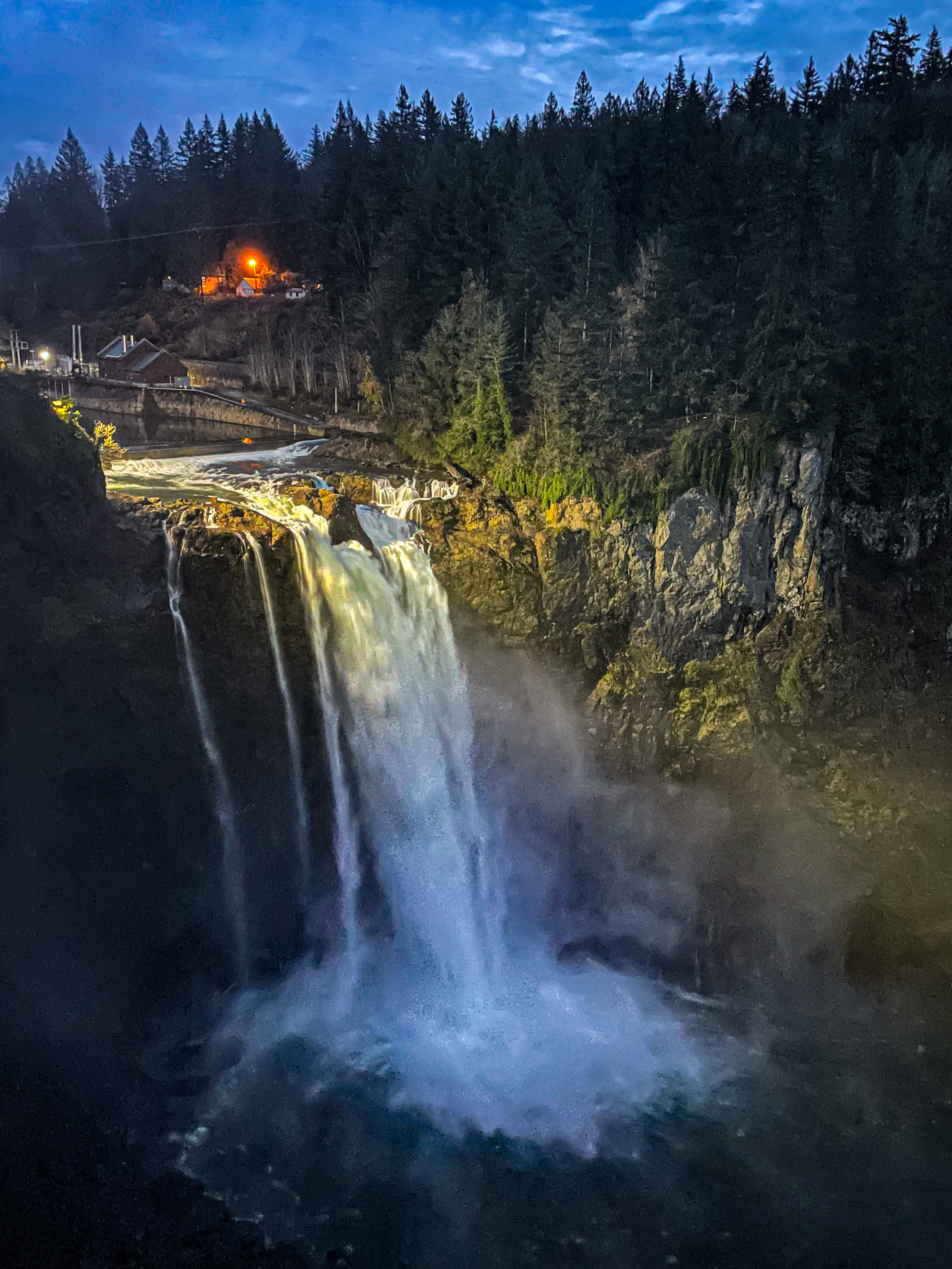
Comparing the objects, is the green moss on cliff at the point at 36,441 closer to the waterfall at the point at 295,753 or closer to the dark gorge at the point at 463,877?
the dark gorge at the point at 463,877

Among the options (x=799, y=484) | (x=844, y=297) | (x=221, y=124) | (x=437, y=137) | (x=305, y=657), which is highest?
(x=221, y=124)

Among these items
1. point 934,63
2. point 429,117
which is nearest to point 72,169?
point 429,117

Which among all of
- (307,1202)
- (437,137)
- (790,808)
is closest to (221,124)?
(437,137)

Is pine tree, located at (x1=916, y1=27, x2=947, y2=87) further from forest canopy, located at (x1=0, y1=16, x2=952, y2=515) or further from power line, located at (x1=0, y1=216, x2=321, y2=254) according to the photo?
power line, located at (x1=0, y1=216, x2=321, y2=254)

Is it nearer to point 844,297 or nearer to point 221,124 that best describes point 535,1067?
point 844,297

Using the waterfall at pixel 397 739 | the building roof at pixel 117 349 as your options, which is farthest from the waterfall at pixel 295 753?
the building roof at pixel 117 349

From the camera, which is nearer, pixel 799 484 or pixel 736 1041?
pixel 736 1041

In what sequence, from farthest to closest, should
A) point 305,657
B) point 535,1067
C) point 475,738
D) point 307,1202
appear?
point 475,738 < point 305,657 < point 535,1067 < point 307,1202
